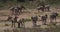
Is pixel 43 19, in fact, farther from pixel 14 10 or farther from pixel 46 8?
pixel 46 8

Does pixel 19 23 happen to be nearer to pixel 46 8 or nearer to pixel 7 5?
pixel 46 8

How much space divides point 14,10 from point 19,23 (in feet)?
17.5

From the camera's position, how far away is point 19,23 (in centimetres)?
1791

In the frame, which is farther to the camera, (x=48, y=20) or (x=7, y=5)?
(x=7, y=5)

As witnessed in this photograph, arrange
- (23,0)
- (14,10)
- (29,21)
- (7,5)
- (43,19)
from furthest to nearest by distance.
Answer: (23,0) < (7,5) < (14,10) < (29,21) < (43,19)

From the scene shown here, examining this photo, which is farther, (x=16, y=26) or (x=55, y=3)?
(x=55, y=3)

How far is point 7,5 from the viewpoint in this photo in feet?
99.6

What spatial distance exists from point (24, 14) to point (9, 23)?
4.94m

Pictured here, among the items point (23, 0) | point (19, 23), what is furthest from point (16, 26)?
point (23, 0)

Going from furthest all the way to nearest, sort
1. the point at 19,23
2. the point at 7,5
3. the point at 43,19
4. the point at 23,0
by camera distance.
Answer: the point at 23,0 → the point at 7,5 → the point at 43,19 → the point at 19,23

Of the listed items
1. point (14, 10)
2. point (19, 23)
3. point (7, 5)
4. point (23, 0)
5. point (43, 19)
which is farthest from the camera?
point (23, 0)

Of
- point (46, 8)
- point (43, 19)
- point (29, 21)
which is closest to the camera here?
point (43, 19)

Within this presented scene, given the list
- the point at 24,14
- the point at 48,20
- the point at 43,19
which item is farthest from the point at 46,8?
the point at 43,19

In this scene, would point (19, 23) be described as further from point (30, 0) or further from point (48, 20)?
point (30, 0)
